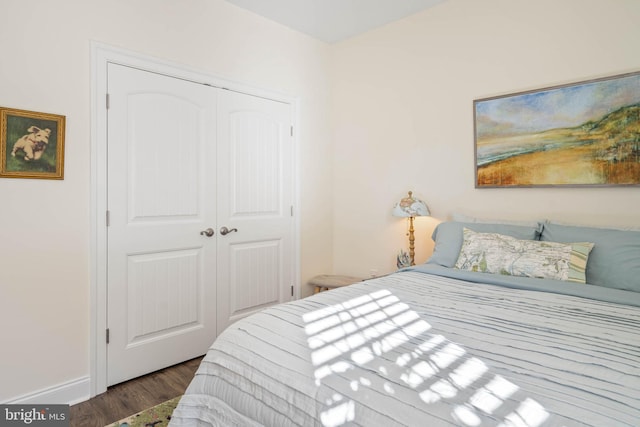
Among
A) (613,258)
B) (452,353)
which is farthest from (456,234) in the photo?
(452,353)

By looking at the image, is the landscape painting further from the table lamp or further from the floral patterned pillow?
the floral patterned pillow

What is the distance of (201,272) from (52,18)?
5.95ft

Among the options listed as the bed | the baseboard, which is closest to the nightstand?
the bed

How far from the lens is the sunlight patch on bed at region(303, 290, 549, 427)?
870mm

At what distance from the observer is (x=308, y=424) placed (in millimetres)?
960

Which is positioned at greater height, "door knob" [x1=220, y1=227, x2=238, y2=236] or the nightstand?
"door knob" [x1=220, y1=227, x2=238, y2=236]

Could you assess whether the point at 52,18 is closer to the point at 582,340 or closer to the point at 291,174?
the point at 291,174

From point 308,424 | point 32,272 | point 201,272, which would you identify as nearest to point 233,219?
point 201,272

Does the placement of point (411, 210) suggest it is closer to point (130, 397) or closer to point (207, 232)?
point (207, 232)

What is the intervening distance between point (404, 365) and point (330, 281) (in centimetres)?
230

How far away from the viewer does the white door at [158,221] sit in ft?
7.76

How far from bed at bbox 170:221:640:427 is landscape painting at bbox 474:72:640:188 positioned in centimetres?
52

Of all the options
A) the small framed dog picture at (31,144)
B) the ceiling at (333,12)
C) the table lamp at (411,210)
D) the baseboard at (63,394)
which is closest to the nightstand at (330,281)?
the table lamp at (411,210)

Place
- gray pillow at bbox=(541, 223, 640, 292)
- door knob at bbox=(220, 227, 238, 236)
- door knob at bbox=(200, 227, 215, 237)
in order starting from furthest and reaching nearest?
door knob at bbox=(220, 227, 238, 236), door knob at bbox=(200, 227, 215, 237), gray pillow at bbox=(541, 223, 640, 292)
